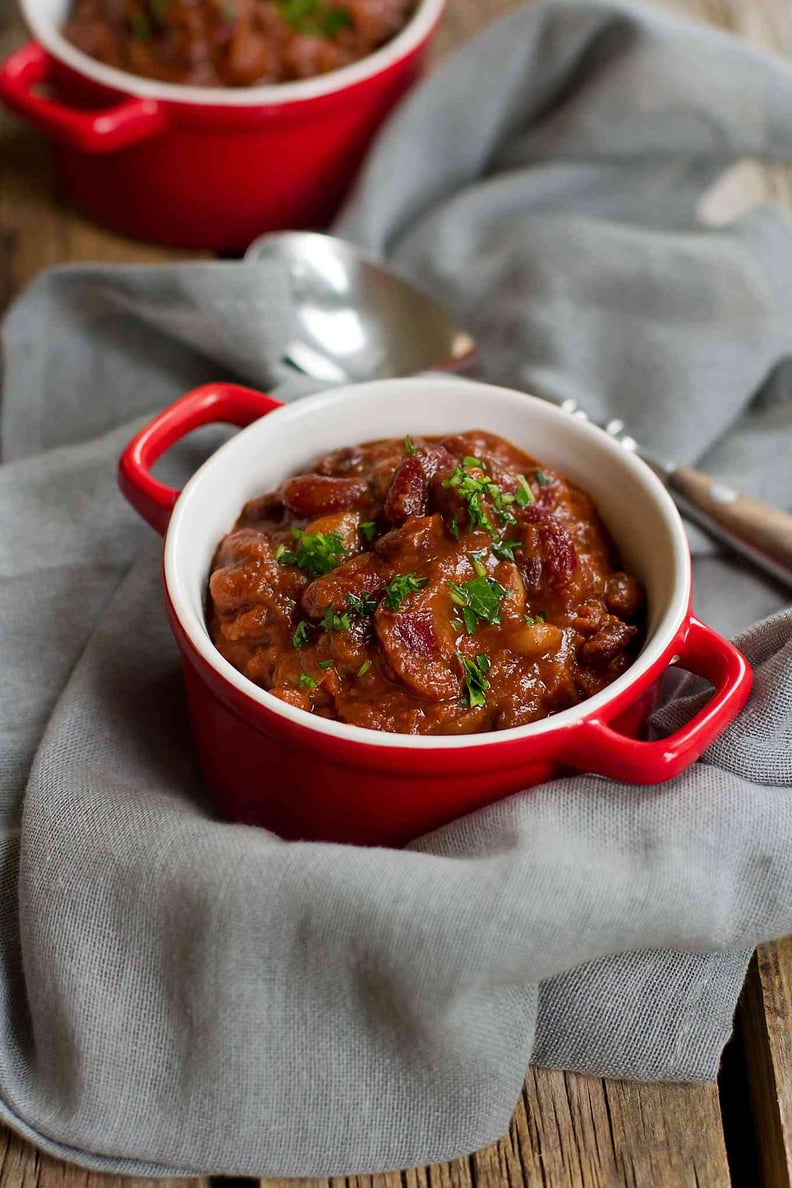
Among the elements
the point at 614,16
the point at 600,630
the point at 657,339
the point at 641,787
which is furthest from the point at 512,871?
the point at 614,16

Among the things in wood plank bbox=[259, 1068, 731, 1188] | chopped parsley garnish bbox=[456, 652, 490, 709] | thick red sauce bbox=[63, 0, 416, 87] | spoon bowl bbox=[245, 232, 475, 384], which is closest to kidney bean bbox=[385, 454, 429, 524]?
chopped parsley garnish bbox=[456, 652, 490, 709]

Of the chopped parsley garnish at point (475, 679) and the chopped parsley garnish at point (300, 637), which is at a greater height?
the chopped parsley garnish at point (475, 679)

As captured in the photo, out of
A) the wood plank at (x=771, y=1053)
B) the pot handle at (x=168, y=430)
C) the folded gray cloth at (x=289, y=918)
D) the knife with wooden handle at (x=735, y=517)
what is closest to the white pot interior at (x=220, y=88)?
the folded gray cloth at (x=289, y=918)

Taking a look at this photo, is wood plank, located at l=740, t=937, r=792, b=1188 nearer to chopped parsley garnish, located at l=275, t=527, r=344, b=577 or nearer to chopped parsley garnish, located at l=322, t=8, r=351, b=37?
chopped parsley garnish, located at l=275, t=527, r=344, b=577

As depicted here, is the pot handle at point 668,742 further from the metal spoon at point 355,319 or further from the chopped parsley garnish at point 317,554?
the metal spoon at point 355,319

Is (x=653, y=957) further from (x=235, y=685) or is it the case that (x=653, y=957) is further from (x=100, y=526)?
(x=100, y=526)

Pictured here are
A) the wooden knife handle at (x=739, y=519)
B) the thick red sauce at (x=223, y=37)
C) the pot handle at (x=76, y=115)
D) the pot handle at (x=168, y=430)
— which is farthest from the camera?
the thick red sauce at (x=223, y=37)

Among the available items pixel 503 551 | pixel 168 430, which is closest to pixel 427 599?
pixel 503 551
